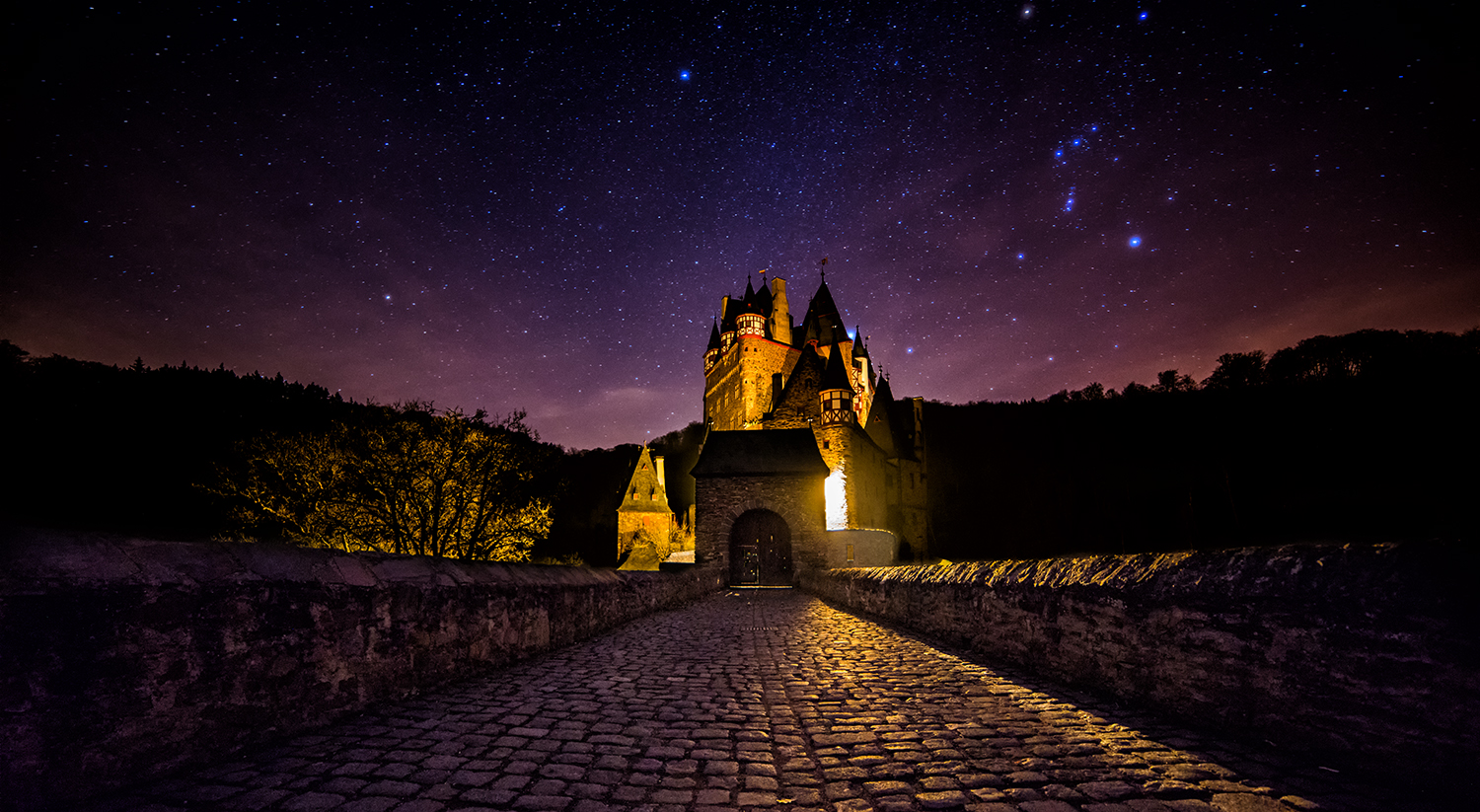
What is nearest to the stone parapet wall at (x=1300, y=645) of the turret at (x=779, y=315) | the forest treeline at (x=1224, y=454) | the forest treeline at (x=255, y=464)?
the forest treeline at (x=255, y=464)

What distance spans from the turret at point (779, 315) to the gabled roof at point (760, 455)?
98.1ft

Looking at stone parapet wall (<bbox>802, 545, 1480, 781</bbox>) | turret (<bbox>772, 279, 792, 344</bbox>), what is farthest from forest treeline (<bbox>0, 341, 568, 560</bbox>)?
turret (<bbox>772, 279, 792, 344</bbox>)

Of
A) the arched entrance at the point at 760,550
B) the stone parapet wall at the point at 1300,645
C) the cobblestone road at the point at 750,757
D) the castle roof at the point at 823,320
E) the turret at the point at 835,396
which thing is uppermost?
the castle roof at the point at 823,320

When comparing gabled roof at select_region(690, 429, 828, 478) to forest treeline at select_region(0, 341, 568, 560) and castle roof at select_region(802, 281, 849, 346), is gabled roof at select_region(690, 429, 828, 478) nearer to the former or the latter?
forest treeline at select_region(0, 341, 568, 560)

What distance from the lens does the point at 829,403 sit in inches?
1241

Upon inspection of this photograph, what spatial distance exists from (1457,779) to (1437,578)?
0.80 meters

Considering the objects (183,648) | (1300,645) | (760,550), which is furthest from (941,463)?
(183,648)

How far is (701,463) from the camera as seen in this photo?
22.6 m

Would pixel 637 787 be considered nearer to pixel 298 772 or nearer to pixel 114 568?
pixel 298 772

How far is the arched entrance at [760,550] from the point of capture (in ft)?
70.6

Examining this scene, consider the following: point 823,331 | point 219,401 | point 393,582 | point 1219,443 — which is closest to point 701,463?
point 393,582

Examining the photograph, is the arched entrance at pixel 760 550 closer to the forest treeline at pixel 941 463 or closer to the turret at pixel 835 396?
the forest treeline at pixel 941 463

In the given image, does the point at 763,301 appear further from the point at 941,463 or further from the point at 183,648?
the point at 183,648

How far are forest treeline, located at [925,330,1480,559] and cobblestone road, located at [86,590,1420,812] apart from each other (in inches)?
1875
